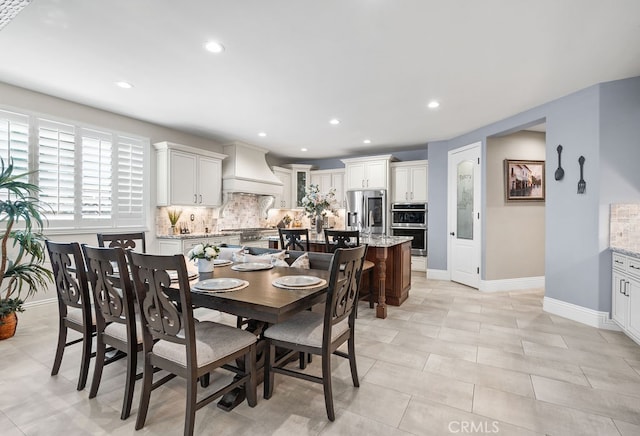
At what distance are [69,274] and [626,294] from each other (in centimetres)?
477

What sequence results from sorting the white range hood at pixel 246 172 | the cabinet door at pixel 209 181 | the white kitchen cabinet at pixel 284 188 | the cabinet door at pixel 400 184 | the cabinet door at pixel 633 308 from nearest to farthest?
the cabinet door at pixel 633 308 → the cabinet door at pixel 209 181 → the white range hood at pixel 246 172 → the cabinet door at pixel 400 184 → the white kitchen cabinet at pixel 284 188

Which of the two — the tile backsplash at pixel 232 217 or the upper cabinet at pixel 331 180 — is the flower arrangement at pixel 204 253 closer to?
the tile backsplash at pixel 232 217

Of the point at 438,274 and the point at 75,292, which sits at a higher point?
the point at 75,292

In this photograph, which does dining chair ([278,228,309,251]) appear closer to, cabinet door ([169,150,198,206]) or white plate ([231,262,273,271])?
white plate ([231,262,273,271])

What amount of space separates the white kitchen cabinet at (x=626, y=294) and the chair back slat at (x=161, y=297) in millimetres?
3696

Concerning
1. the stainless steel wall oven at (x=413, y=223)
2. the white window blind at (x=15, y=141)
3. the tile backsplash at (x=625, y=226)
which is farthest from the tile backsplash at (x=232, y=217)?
the tile backsplash at (x=625, y=226)

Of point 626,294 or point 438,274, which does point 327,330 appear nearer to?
point 626,294

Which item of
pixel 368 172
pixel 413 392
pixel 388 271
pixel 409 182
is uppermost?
pixel 368 172

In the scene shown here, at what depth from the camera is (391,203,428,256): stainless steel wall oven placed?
19.9 ft

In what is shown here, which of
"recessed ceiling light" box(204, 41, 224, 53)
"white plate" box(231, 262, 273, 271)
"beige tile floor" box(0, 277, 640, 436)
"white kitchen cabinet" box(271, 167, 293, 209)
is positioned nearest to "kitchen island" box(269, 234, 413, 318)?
"beige tile floor" box(0, 277, 640, 436)

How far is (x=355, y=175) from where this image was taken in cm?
666

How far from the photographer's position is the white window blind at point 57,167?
143 inches

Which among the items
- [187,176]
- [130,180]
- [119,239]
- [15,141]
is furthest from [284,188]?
[15,141]

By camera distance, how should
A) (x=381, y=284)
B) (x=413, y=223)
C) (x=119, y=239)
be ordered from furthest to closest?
(x=413, y=223), (x=381, y=284), (x=119, y=239)
